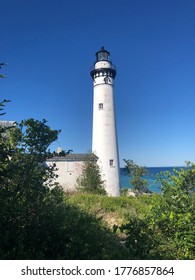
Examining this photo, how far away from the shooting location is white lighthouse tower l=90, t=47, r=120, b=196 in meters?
20.1

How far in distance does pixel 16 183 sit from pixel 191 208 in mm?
4696

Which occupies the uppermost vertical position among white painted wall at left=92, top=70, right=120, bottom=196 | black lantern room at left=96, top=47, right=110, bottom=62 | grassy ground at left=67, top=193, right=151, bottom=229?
black lantern room at left=96, top=47, right=110, bottom=62

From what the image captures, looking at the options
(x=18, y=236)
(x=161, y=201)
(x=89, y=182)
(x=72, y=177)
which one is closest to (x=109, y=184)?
(x=89, y=182)

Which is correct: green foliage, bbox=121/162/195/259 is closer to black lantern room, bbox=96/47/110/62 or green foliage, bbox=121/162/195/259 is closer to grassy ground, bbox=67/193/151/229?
grassy ground, bbox=67/193/151/229

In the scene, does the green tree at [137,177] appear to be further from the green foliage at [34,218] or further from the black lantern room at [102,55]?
the green foliage at [34,218]

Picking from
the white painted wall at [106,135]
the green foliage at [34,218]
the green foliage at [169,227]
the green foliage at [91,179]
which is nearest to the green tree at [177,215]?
the green foliage at [169,227]

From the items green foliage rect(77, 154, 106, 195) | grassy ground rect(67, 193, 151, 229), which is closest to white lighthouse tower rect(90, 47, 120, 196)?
green foliage rect(77, 154, 106, 195)

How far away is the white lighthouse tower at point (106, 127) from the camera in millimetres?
20141

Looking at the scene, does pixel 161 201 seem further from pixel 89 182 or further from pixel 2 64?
pixel 89 182

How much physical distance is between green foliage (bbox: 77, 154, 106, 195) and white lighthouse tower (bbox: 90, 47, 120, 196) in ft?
1.88

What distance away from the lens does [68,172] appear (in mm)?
21734

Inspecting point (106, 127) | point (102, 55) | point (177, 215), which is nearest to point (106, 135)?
point (106, 127)

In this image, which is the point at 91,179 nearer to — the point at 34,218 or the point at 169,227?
the point at 34,218

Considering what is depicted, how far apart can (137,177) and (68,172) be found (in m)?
7.26
